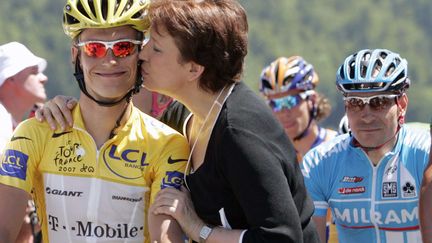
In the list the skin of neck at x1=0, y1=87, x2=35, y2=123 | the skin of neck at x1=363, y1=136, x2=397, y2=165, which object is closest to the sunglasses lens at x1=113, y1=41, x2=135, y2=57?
the skin of neck at x1=363, y1=136, x2=397, y2=165

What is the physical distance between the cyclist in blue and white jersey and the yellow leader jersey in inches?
54.0

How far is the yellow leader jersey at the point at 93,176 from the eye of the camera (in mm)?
5691

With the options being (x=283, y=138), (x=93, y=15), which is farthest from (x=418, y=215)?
(x=93, y=15)

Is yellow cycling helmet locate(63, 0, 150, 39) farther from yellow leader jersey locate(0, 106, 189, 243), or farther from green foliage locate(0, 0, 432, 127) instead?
green foliage locate(0, 0, 432, 127)

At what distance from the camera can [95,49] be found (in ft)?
18.9

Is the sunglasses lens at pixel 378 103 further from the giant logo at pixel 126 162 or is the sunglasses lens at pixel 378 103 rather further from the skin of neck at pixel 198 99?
the giant logo at pixel 126 162

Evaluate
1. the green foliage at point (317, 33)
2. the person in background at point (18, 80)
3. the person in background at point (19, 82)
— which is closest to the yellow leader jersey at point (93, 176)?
the person in background at point (19, 82)

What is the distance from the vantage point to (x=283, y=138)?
5.55 metres

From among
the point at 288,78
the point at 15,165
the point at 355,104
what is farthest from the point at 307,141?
the point at 15,165

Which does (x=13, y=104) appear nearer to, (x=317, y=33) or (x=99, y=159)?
(x=99, y=159)

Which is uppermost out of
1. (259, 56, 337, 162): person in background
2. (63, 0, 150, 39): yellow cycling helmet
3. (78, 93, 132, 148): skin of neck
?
(63, 0, 150, 39): yellow cycling helmet

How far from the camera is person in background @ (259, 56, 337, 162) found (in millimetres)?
11562

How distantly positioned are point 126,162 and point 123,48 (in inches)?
22.9

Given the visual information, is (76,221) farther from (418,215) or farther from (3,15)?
(3,15)
